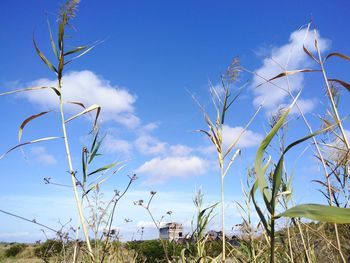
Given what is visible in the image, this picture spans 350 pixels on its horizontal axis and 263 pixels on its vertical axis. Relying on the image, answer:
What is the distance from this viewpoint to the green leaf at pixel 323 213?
2.21 ft

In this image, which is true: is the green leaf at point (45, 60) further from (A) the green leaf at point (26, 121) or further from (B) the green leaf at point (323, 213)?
(B) the green leaf at point (323, 213)

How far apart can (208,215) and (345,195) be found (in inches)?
39.9


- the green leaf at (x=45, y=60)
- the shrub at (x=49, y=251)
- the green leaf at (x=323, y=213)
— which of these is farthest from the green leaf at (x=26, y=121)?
the green leaf at (x=323, y=213)

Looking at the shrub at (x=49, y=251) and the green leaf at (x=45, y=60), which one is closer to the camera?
the green leaf at (x=45, y=60)

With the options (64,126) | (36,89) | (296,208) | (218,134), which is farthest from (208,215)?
(296,208)

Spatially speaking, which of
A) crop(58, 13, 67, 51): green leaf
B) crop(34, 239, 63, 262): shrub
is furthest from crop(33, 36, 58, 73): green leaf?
crop(34, 239, 63, 262): shrub

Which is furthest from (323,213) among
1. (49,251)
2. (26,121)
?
(49,251)

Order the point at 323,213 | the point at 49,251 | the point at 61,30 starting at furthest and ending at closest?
the point at 49,251
the point at 61,30
the point at 323,213

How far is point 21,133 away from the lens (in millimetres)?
1947

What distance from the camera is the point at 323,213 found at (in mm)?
694

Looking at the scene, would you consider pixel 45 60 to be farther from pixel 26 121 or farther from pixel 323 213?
pixel 323 213

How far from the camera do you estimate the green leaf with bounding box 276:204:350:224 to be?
26.5 inches

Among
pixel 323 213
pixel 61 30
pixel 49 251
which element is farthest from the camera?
pixel 49 251

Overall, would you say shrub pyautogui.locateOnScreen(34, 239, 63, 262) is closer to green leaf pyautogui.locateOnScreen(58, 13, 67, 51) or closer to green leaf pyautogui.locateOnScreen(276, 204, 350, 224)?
green leaf pyautogui.locateOnScreen(58, 13, 67, 51)
